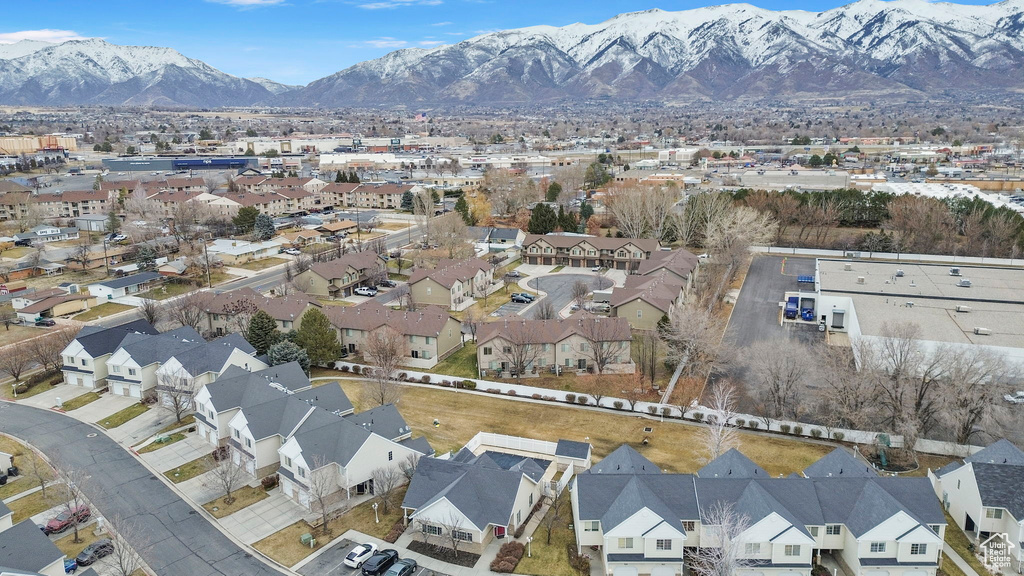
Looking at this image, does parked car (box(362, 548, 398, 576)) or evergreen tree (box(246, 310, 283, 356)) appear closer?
parked car (box(362, 548, 398, 576))

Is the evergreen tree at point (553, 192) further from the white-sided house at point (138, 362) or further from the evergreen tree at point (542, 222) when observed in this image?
the white-sided house at point (138, 362)

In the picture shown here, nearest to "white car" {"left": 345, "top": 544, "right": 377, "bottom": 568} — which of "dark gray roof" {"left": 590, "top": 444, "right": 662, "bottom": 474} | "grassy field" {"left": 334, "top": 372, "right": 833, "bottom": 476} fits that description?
"grassy field" {"left": 334, "top": 372, "right": 833, "bottom": 476}

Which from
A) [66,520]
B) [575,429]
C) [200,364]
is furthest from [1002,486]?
[200,364]

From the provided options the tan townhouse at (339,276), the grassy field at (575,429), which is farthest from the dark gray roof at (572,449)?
the tan townhouse at (339,276)

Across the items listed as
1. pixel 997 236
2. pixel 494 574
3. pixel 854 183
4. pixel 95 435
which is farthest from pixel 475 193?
pixel 494 574

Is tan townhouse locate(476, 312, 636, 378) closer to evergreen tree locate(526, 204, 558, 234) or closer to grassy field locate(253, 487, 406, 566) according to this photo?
grassy field locate(253, 487, 406, 566)

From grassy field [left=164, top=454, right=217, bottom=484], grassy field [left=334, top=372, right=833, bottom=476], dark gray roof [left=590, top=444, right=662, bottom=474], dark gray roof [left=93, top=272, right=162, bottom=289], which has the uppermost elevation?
dark gray roof [left=93, top=272, right=162, bottom=289]

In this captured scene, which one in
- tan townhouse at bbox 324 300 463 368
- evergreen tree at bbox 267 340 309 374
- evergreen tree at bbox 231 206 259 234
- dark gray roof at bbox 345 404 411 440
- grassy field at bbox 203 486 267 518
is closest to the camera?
grassy field at bbox 203 486 267 518

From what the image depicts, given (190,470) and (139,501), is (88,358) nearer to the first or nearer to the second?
(190,470)
